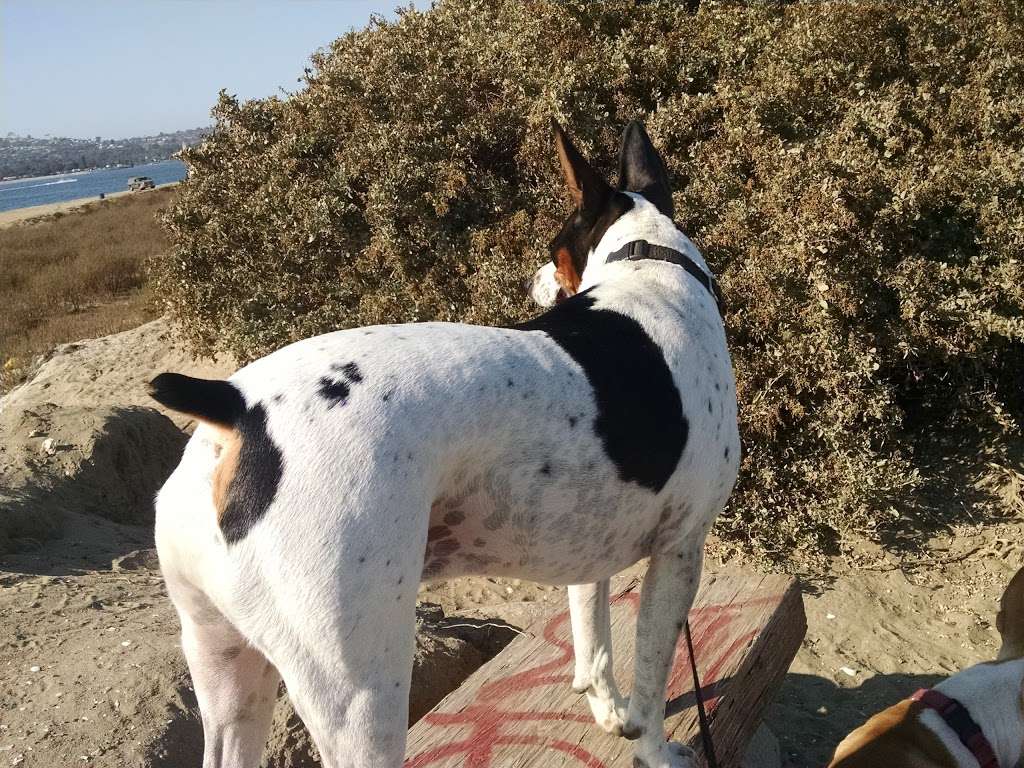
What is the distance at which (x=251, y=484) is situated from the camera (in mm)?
1682

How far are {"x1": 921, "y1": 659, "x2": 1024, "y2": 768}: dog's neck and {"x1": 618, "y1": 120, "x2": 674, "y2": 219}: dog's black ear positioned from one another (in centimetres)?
208

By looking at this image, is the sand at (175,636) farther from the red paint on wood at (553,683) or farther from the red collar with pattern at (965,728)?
the red collar with pattern at (965,728)

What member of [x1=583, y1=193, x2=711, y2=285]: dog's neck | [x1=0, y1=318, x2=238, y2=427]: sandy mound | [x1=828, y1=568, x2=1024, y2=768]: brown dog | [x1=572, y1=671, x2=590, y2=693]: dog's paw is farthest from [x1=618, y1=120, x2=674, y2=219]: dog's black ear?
[x1=0, y1=318, x2=238, y2=427]: sandy mound

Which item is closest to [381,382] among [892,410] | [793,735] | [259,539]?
[259,539]

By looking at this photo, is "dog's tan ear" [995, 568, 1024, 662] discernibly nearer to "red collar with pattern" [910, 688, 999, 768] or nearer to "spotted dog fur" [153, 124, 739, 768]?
"red collar with pattern" [910, 688, 999, 768]

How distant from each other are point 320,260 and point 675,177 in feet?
9.90

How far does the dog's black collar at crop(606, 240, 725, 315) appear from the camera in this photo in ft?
8.84

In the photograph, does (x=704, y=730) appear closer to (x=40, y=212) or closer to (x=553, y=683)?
(x=553, y=683)

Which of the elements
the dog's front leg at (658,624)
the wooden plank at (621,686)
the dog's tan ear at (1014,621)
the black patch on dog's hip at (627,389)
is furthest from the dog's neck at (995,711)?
the black patch on dog's hip at (627,389)

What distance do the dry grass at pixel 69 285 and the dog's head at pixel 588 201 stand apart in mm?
6766

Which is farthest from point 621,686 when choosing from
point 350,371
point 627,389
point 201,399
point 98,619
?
point 98,619

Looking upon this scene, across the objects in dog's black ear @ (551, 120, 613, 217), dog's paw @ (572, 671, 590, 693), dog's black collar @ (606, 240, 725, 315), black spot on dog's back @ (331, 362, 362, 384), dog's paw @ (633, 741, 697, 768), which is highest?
dog's black ear @ (551, 120, 613, 217)

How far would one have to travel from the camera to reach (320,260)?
680 centimetres

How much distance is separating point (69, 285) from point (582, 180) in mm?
16498
